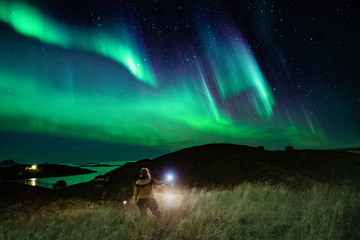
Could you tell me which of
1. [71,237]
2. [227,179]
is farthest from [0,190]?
[71,237]

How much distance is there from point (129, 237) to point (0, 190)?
50604mm

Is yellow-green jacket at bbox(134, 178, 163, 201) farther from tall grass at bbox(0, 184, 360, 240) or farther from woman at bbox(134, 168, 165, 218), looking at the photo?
tall grass at bbox(0, 184, 360, 240)

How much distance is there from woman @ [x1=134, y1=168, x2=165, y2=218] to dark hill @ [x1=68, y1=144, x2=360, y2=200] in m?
24.4

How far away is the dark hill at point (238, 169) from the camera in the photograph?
37.3 meters

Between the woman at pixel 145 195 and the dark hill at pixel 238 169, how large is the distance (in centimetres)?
2440

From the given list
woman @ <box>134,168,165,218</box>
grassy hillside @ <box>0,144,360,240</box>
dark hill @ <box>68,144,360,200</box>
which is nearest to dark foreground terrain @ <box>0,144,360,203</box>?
dark hill @ <box>68,144,360,200</box>

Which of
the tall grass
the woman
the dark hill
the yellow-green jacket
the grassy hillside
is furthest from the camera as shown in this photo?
the dark hill

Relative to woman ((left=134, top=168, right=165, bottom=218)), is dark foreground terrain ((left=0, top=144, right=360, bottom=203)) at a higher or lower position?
lower

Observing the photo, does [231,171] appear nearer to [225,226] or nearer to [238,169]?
[238,169]

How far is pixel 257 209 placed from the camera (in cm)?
718

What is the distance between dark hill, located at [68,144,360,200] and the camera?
37.3m

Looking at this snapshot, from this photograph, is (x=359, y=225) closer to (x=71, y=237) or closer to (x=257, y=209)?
(x=257, y=209)

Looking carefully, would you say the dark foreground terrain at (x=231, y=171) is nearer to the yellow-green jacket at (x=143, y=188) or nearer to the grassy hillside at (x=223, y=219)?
the grassy hillside at (x=223, y=219)

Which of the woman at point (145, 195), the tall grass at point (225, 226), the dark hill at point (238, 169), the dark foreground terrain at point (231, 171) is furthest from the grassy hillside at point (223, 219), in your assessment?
the dark hill at point (238, 169)
